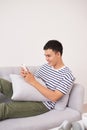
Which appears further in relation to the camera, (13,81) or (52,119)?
(13,81)

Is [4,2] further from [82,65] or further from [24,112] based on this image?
[82,65]

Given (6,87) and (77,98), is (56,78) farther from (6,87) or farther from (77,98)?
(6,87)

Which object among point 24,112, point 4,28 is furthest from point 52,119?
point 4,28

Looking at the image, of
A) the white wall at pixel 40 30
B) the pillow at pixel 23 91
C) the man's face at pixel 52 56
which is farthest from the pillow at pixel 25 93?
the white wall at pixel 40 30

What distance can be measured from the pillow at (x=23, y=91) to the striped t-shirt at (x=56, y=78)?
0.12 m

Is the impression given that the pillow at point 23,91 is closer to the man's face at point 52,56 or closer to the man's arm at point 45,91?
the man's arm at point 45,91

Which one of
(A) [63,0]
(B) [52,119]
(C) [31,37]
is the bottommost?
(B) [52,119]

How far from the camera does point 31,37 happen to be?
113 inches

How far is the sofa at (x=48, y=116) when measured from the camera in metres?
1.76

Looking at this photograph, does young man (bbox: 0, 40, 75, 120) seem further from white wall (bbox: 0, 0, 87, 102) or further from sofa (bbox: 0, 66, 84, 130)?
white wall (bbox: 0, 0, 87, 102)

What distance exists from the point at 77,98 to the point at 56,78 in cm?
27

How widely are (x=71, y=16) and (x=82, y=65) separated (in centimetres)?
77

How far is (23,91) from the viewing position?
6.55 ft

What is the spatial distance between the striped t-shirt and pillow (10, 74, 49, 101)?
121mm
